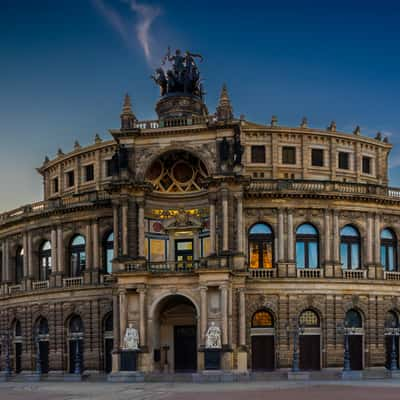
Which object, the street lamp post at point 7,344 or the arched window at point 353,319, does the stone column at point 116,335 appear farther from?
the arched window at point 353,319

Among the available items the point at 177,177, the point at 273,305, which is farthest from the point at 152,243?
the point at 273,305

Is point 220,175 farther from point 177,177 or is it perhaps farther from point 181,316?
point 181,316

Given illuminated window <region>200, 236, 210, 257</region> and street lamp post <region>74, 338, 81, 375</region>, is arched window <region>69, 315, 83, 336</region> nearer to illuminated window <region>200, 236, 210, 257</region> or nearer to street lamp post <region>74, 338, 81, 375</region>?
street lamp post <region>74, 338, 81, 375</region>

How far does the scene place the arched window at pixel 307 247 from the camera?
63594mm

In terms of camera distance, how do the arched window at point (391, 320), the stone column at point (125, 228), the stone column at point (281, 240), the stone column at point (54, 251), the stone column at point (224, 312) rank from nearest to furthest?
the stone column at point (224, 312) → the stone column at point (125, 228) → the stone column at point (281, 240) → the arched window at point (391, 320) → the stone column at point (54, 251)

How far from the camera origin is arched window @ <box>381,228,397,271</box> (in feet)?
218

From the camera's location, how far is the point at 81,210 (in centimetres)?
6762

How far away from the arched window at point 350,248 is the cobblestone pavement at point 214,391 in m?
15.2

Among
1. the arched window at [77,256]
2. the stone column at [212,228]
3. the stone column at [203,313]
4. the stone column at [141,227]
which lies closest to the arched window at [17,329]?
the arched window at [77,256]

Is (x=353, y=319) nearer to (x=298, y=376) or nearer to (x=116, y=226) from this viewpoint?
(x=298, y=376)

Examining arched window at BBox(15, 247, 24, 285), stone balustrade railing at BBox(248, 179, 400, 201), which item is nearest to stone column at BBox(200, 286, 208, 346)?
stone balustrade railing at BBox(248, 179, 400, 201)

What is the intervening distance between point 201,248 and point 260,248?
4.95 metres

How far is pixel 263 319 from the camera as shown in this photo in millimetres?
62094

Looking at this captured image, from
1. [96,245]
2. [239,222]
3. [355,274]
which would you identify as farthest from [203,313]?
[355,274]
